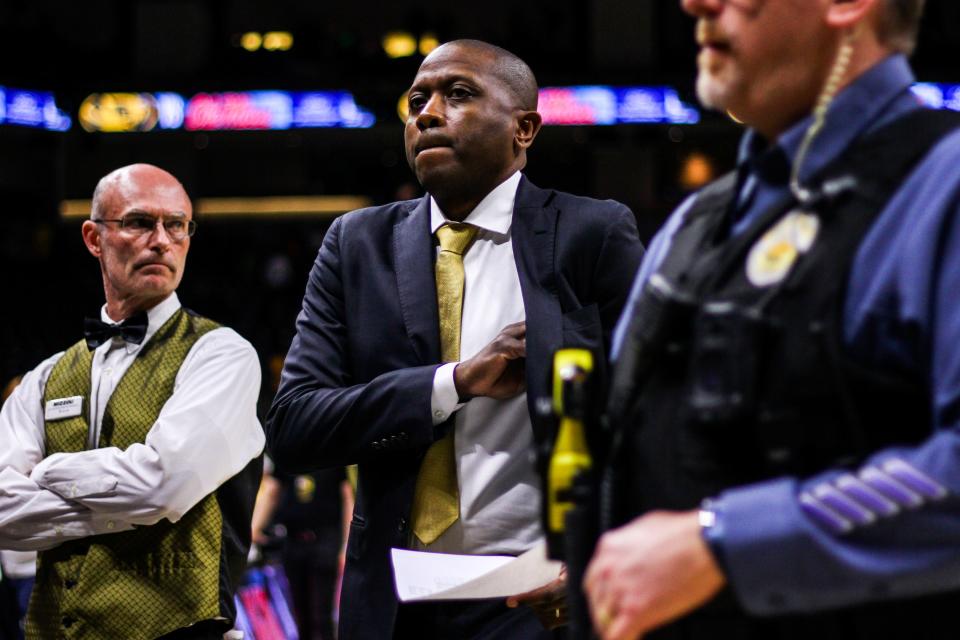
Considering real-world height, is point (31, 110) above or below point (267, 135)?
above

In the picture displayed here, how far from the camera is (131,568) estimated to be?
2.87m

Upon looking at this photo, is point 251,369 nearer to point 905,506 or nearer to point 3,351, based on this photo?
point 905,506

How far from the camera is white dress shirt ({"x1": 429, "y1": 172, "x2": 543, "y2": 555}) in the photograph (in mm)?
2328

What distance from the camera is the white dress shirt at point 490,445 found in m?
2.33

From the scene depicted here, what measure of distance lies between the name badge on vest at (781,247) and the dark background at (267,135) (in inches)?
478

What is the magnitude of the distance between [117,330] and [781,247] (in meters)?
2.25

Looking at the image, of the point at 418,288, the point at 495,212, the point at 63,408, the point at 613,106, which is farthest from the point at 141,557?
the point at 613,106

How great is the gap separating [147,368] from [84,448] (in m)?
0.25

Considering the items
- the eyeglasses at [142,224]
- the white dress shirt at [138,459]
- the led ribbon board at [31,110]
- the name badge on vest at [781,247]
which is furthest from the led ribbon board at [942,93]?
the name badge on vest at [781,247]

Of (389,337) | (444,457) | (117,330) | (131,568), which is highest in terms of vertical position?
(389,337)

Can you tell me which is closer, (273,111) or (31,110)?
(273,111)

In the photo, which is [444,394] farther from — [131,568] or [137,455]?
[131,568]

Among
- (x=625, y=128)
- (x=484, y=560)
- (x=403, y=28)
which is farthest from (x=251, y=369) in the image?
(x=403, y=28)

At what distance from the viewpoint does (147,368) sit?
3.11 m
